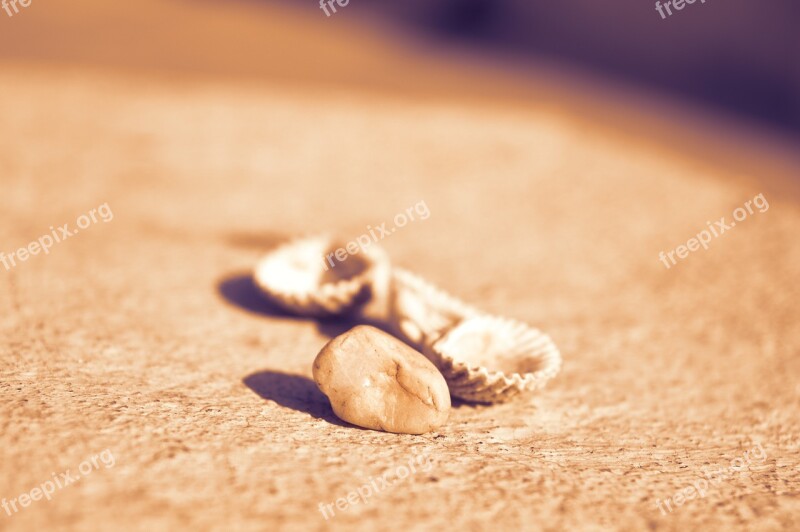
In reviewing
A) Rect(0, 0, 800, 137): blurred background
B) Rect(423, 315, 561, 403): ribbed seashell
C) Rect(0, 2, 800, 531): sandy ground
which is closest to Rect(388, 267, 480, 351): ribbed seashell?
Rect(423, 315, 561, 403): ribbed seashell

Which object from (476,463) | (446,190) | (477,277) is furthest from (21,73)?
(476,463)

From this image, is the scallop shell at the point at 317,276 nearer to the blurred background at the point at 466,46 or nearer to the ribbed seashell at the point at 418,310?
the ribbed seashell at the point at 418,310

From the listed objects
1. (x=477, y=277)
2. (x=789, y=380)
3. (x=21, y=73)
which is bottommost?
(x=789, y=380)

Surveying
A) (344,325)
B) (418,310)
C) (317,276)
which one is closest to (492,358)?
(418,310)

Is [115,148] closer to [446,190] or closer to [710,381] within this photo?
[446,190]

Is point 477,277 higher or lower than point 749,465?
higher

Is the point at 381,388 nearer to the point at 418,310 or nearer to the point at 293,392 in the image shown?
the point at 293,392

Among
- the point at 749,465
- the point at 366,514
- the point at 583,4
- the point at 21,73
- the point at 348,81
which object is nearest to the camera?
the point at 366,514

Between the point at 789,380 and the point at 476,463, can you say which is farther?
the point at 789,380
